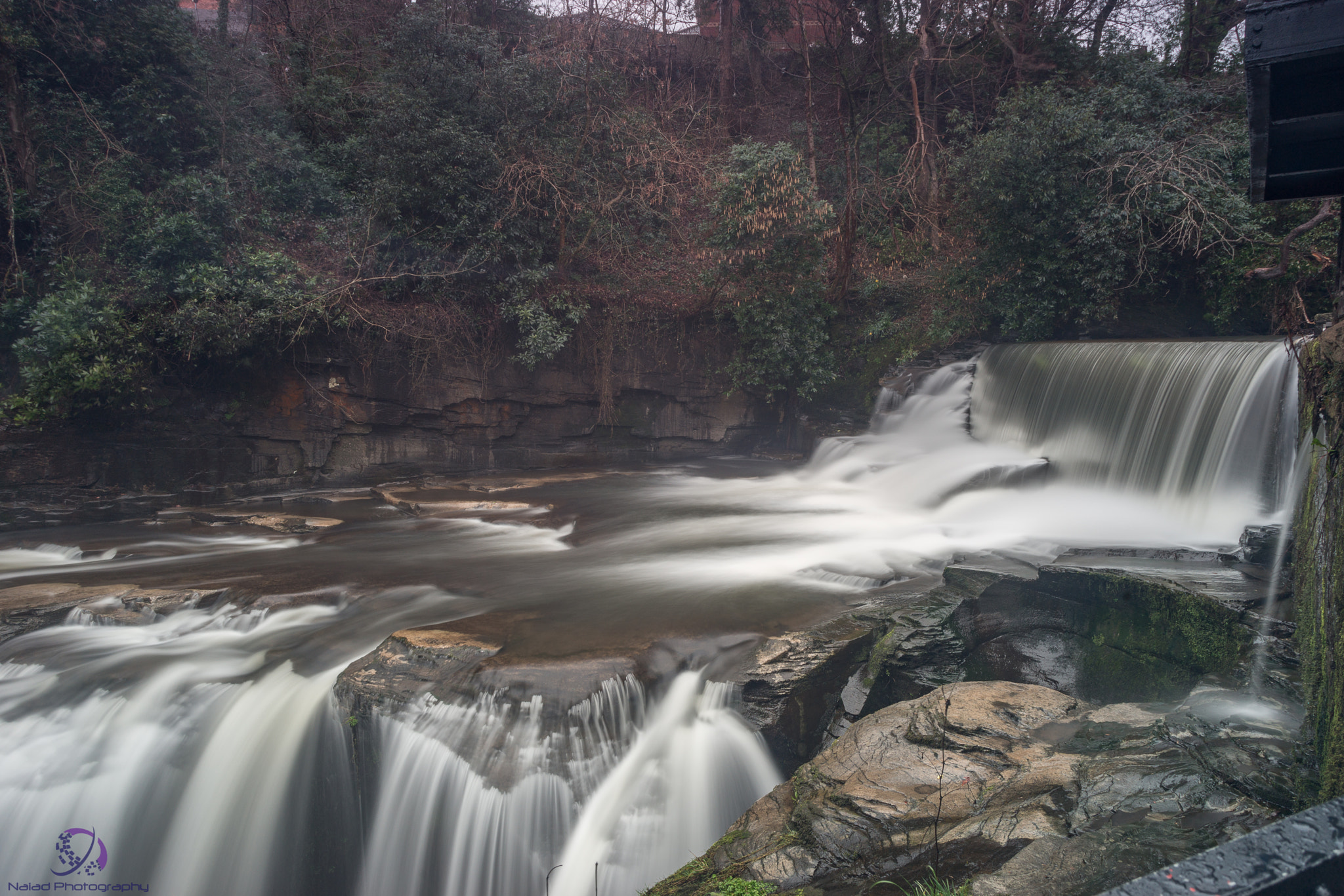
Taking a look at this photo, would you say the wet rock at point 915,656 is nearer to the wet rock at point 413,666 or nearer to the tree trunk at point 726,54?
the wet rock at point 413,666

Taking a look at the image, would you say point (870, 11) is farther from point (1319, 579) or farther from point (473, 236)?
point (1319, 579)

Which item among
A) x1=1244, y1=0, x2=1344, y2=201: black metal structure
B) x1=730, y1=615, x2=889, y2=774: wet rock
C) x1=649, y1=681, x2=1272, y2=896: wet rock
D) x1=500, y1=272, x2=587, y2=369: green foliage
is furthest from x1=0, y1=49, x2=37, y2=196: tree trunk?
x1=1244, y1=0, x2=1344, y2=201: black metal structure

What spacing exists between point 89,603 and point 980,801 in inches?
Result: 268

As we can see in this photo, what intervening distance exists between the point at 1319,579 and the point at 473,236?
11.7m

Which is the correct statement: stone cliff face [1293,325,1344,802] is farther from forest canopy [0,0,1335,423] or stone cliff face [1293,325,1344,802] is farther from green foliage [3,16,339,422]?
green foliage [3,16,339,422]

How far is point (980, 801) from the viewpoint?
11.2 feet

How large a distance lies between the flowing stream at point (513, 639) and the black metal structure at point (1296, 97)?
4.04 m

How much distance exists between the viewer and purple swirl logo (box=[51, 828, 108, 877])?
14.8 ft

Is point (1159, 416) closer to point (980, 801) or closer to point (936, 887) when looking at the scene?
point (980, 801)

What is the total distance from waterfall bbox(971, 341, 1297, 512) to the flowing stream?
36 millimetres

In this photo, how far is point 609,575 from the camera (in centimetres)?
733

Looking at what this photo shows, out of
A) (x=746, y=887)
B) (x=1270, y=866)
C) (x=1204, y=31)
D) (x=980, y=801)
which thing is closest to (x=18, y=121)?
(x=746, y=887)

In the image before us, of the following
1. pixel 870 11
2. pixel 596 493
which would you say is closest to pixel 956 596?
pixel 596 493

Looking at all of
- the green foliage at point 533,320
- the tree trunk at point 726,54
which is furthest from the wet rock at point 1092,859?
the tree trunk at point 726,54
